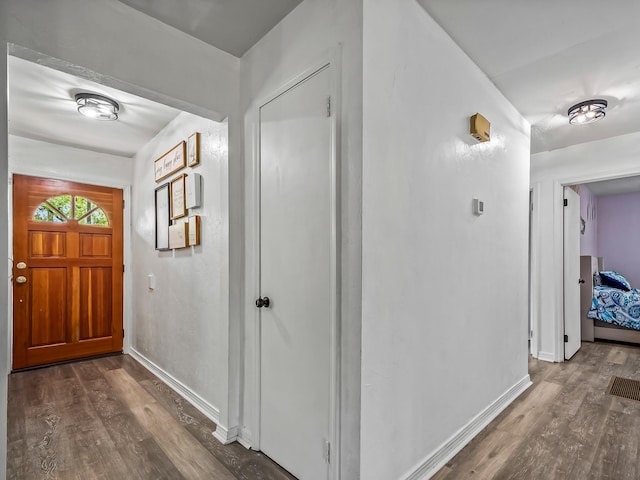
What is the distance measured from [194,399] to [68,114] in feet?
8.72

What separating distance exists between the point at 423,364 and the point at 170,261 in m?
2.37

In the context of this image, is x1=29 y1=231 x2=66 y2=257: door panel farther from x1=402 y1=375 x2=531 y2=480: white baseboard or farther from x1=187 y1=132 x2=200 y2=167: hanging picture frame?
x1=402 y1=375 x2=531 y2=480: white baseboard

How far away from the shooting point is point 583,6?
1.67 metres

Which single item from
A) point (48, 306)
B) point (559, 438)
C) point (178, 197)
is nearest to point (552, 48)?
point (559, 438)

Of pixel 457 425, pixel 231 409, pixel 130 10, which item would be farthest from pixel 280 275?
pixel 130 10

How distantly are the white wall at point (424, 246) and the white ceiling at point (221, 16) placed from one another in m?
0.63

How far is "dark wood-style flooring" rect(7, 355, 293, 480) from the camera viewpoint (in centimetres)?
178

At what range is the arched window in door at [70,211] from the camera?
11.5 ft

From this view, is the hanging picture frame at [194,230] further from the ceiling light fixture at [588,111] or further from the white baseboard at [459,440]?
the ceiling light fixture at [588,111]

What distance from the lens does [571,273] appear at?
3889 mm

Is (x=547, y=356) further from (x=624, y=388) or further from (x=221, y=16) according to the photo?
(x=221, y=16)

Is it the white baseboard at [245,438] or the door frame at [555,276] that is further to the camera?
the door frame at [555,276]

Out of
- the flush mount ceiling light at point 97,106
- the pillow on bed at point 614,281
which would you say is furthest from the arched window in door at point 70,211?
the pillow on bed at point 614,281

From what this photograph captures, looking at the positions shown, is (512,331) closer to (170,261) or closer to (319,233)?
(319,233)
